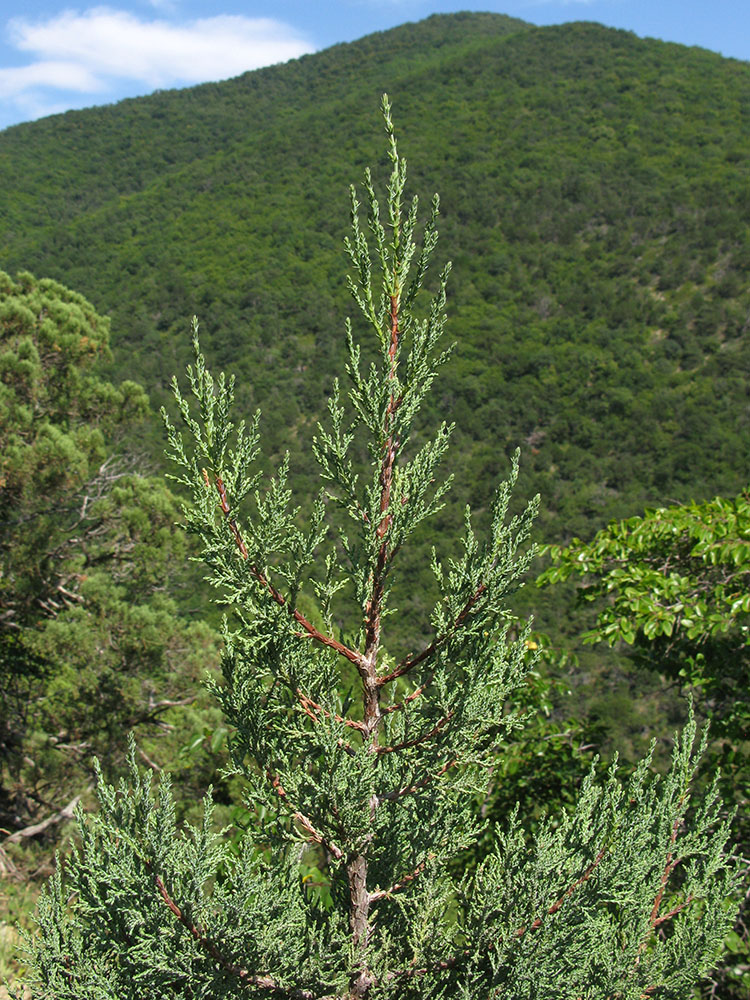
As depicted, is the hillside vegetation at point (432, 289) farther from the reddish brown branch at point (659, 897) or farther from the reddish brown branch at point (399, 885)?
the reddish brown branch at point (399, 885)

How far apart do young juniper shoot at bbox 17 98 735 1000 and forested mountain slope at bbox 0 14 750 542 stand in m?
30.7

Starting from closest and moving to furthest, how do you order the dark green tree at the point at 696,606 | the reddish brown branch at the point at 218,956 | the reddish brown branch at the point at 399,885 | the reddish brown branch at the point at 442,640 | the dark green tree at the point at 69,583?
the reddish brown branch at the point at 218,956
the reddish brown branch at the point at 442,640
the reddish brown branch at the point at 399,885
the dark green tree at the point at 696,606
the dark green tree at the point at 69,583

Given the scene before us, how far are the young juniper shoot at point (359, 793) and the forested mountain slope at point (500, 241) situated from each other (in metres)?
30.7

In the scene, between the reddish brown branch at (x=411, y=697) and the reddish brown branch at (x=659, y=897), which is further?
the reddish brown branch at (x=659, y=897)

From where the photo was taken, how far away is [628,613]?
11.1 ft

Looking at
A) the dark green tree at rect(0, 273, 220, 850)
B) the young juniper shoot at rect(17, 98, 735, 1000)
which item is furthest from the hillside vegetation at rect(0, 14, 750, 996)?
the young juniper shoot at rect(17, 98, 735, 1000)

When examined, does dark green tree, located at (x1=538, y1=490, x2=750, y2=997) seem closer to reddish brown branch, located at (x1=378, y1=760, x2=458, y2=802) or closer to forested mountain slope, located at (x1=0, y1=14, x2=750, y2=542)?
reddish brown branch, located at (x1=378, y1=760, x2=458, y2=802)

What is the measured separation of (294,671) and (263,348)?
162 ft

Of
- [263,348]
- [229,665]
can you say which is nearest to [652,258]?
[263,348]

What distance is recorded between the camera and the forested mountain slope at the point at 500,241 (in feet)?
139

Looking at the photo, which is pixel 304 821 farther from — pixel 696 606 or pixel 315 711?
pixel 696 606

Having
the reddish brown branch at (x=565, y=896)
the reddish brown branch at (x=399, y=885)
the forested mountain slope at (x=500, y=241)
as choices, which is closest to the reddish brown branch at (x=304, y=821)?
the reddish brown branch at (x=399, y=885)

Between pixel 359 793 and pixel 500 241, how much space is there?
66.2 m

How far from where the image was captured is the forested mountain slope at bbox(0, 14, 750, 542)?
139 ft
